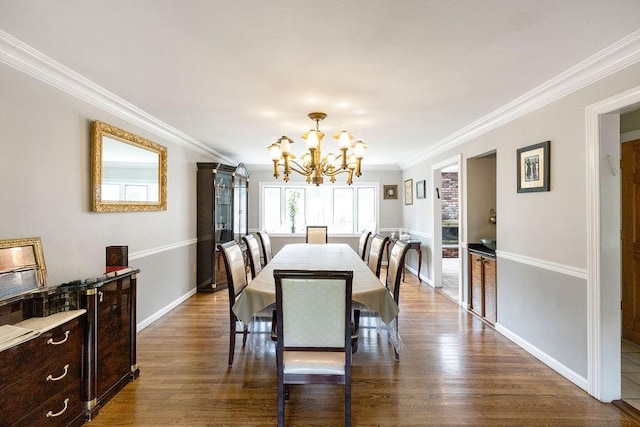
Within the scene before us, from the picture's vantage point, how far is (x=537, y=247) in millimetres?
2799

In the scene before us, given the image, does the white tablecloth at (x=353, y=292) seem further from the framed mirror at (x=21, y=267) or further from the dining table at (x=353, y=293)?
the framed mirror at (x=21, y=267)

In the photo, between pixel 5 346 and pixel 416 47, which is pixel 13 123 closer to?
pixel 5 346

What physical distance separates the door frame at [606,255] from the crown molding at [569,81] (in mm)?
234

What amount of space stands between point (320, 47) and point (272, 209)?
550cm

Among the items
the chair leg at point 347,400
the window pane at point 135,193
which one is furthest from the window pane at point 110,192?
the chair leg at point 347,400

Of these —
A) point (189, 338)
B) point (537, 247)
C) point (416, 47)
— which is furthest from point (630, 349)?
point (189, 338)

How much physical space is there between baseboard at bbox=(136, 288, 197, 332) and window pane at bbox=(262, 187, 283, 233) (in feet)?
8.64

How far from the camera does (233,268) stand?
281 centimetres

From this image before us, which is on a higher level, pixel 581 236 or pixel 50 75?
pixel 50 75

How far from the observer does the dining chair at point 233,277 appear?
2.71m

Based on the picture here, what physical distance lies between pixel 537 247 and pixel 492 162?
166 cm

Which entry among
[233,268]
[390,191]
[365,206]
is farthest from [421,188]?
[233,268]

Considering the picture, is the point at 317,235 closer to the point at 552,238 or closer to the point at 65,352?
the point at 552,238

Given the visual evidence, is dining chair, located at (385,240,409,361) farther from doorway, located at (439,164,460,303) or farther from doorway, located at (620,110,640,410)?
doorway, located at (439,164,460,303)
